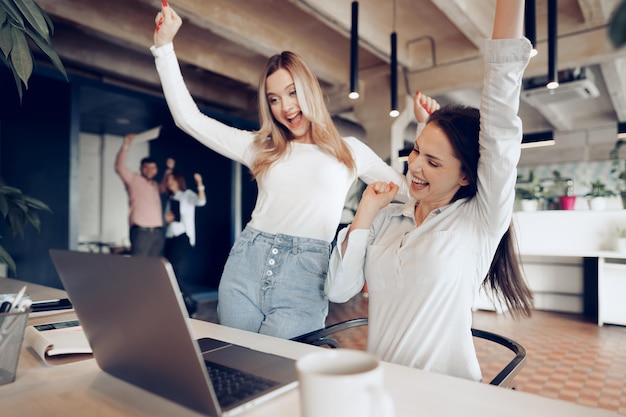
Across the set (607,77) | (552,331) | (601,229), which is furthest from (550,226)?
(607,77)

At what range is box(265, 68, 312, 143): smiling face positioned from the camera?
4.72 feet

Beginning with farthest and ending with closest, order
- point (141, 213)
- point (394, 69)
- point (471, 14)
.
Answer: point (141, 213)
point (471, 14)
point (394, 69)

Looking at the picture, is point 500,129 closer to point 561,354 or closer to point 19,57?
point 19,57

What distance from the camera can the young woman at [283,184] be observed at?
1284 mm

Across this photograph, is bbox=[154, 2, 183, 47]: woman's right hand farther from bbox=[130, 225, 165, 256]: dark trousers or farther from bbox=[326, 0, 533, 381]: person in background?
bbox=[130, 225, 165, 256]: dark trousers

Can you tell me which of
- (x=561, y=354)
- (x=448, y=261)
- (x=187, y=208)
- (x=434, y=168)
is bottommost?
(x=561, y=354)

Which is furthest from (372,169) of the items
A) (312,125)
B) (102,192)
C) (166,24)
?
(102,192)

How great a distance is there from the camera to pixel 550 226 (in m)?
5.55

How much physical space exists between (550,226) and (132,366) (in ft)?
19.2

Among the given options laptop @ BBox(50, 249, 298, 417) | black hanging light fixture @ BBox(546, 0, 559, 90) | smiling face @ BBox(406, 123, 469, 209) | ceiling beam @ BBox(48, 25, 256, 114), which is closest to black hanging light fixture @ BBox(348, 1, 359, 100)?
black hanging light fixture @ BBox(546, 0, 559, 90)

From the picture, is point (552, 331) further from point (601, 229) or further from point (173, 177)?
point (173, 177)

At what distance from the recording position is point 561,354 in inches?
142

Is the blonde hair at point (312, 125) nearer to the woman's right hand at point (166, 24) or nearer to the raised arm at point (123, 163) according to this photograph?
the woman's right hand at point (166, 24)

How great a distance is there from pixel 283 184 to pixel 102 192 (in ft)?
24.2
